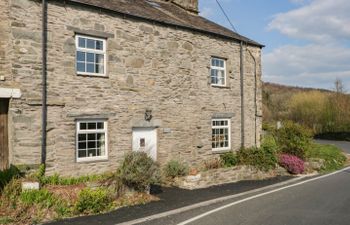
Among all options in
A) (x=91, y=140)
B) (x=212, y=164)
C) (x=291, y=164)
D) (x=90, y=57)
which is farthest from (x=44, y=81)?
(x=291, y=164)

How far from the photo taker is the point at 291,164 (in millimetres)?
19281

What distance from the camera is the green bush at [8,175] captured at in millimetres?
10715

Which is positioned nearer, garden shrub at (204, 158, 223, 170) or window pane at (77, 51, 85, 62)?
window pane at (77, 51, 85, 62)

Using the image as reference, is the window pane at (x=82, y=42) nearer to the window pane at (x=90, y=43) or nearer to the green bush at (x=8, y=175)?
the window pane at (x=90, y=43)

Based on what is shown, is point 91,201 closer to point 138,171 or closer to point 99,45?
point 138,171

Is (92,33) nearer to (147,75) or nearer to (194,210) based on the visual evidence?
(147,75)

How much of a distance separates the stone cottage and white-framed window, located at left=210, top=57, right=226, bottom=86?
51 millimetres

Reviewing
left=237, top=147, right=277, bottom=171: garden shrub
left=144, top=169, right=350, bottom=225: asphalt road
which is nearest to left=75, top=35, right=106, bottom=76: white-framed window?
left=144, top=169, right=350, bottom=225: asphalt road

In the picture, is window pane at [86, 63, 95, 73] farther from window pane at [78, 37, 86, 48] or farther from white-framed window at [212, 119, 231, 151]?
white-framed window at [212, 119, 231, 151]

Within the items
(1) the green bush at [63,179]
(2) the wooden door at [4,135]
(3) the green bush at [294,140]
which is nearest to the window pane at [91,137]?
(1) the green bush at [63,179]

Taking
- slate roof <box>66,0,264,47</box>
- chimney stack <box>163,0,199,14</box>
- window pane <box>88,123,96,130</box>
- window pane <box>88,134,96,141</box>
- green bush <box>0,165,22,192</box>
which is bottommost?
green bush <box>0,165,22,192</box>

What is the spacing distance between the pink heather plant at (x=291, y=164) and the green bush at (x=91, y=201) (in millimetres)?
11393

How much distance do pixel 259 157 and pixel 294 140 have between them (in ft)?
13.4

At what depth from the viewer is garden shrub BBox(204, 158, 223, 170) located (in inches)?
706
